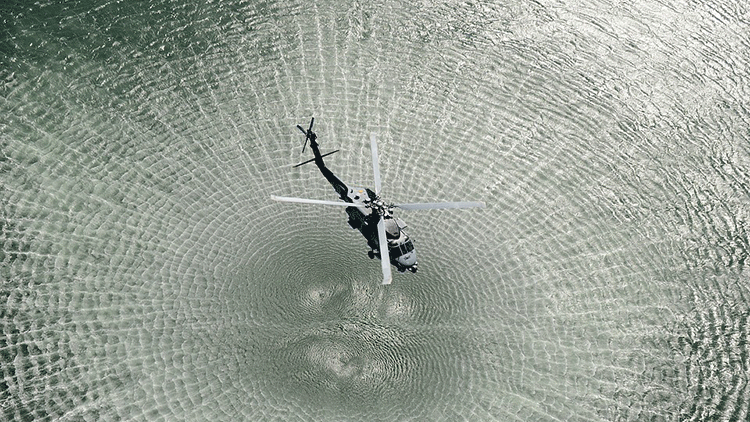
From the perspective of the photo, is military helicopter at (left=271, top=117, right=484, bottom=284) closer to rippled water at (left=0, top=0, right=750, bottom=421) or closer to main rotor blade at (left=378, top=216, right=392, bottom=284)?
main rotor blade at (left=378, top=216, right=392, bottom=284)

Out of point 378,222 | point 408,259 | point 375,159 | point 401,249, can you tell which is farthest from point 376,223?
point 375,159

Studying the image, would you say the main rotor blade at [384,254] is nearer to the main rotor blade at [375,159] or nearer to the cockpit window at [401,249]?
the cockpit window at [401,249]

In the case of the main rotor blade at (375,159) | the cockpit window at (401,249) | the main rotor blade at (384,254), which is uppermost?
the main rotor blade at (375,159)

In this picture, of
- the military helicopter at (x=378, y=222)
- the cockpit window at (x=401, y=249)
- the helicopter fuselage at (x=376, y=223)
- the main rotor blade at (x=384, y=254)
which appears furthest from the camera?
the cockpit window at (x=401, y=249)

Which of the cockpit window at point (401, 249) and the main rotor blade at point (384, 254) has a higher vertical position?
the cockpit window at point (401, 249)

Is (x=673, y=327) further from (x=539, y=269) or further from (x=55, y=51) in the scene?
(x=55, y=51)

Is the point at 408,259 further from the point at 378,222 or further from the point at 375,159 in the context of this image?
the point at 375,159

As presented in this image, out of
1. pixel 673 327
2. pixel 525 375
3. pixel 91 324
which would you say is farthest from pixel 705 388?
pixel 91 324

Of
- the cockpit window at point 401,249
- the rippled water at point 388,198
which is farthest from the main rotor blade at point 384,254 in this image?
the rippled water at point 388,198
